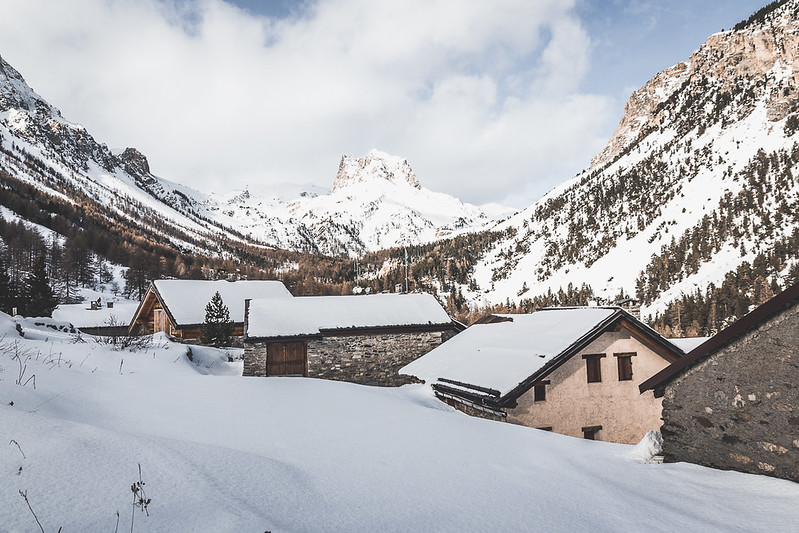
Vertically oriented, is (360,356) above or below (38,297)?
below

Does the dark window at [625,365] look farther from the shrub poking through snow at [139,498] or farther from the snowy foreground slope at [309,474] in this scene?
the shrub poking through snow at [139,498]

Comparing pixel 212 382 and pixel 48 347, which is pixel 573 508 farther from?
pixel 48 347

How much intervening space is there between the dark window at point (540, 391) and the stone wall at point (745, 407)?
→ 6987 millimetres

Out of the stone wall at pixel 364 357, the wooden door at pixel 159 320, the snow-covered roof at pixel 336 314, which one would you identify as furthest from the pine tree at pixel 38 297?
the stone wall at pixel 364 357

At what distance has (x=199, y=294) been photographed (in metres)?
39.0

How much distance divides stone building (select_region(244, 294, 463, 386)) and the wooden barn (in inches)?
481

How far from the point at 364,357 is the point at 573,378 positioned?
12.2 meters

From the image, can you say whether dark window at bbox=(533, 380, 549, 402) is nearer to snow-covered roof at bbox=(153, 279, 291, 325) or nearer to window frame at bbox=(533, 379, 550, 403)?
window frame at bbox=(533, 379, 550, 403)

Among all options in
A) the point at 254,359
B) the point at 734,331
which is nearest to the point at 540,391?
the point at 734,331

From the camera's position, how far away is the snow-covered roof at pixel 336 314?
78.0ft

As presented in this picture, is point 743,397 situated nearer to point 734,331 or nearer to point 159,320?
point 734,331

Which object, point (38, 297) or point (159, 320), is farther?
point (38, 297)

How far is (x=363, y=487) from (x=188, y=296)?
126 ft

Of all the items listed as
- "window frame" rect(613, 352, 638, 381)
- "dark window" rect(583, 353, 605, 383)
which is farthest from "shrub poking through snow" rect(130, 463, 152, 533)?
"window frame" rect(613, 352, 638, 381)
